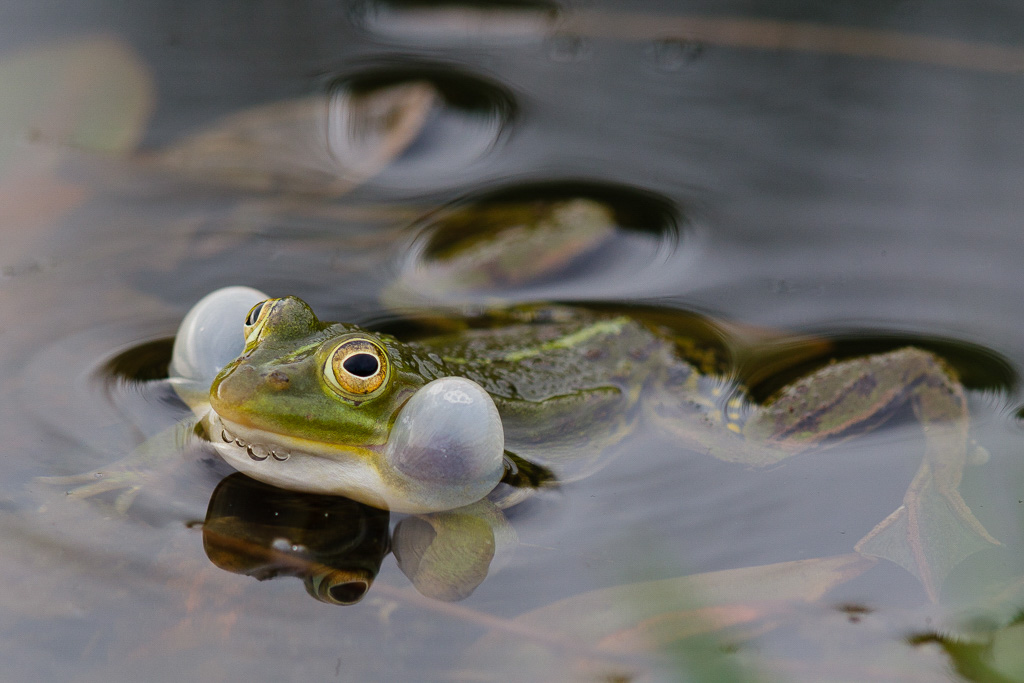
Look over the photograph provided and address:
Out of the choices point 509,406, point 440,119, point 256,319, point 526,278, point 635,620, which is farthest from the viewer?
point 440,119

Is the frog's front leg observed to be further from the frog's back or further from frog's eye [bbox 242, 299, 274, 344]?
frog's eye [bbox 242, 299, 274, 344]

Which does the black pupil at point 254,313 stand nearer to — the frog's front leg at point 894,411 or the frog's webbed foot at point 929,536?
the frog's front leg at point 894,411

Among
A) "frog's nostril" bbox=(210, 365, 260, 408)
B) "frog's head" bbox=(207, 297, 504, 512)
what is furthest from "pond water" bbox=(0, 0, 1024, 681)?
"frog's nostril" bbox=(210, 365, 260, 408)

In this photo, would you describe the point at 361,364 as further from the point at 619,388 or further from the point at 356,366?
the point at 619,388

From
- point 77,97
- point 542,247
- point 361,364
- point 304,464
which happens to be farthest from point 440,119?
point 304,464

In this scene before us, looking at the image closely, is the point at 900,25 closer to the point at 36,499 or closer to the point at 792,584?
the point at 792,584

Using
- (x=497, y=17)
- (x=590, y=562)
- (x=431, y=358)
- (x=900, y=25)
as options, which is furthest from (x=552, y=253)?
(x=900, y=25)
